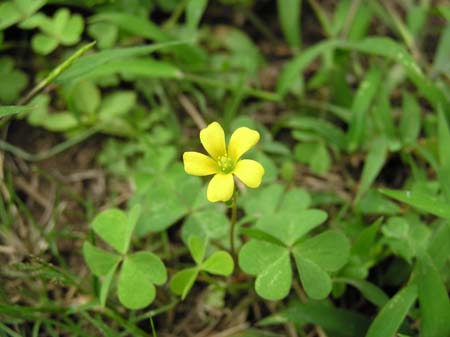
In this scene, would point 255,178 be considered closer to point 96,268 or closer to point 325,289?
point 325,289

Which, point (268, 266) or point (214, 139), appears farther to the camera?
point (268, 266)

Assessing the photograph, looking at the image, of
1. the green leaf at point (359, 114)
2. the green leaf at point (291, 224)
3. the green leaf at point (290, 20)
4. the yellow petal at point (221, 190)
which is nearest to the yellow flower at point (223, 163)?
the yellow petal at point (221, 190)

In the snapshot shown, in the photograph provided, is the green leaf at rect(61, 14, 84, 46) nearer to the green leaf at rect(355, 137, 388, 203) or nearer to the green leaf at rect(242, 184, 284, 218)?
the green leaf at rect(242, 184, 284, 218)

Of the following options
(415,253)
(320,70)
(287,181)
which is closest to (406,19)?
(320,70)

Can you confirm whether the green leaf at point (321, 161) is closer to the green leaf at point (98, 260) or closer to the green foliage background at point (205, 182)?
the green foliage background at point (205, 182)

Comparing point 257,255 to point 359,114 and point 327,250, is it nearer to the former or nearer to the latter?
point 327,250

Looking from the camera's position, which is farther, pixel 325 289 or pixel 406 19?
pixel 406 19

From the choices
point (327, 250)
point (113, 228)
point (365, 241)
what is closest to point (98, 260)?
point (113, 228)
